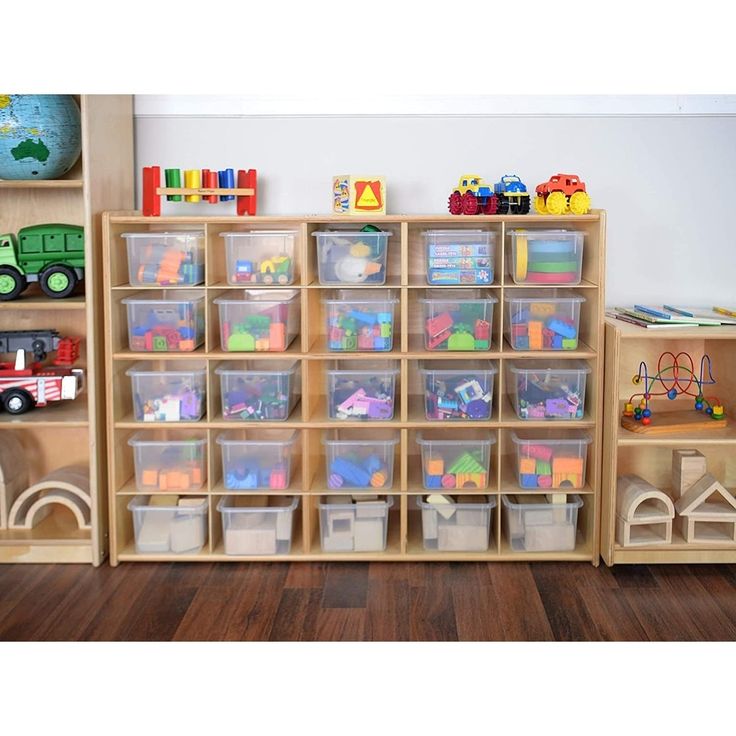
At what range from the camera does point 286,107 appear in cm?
348

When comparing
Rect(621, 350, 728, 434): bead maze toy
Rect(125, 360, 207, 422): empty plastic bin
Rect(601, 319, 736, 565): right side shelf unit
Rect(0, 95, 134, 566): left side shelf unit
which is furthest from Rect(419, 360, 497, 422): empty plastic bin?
Rect(0, 95, 134, 566): left side shelf unit

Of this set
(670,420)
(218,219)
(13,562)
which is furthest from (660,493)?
(13,562)

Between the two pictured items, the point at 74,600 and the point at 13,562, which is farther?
the point at 13,562

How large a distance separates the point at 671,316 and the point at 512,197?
69cm

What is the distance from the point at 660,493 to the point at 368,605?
1119mm

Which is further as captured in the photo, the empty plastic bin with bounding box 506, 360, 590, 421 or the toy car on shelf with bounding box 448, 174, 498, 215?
the empty plastic bin with bounding box 506, 360, 590, 421

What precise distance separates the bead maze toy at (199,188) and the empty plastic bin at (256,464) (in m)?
0.85

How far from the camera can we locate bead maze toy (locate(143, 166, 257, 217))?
10.7ft

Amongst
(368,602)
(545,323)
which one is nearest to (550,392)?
(545,323)

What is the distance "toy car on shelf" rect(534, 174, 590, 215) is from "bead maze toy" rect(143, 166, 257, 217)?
41.1 inches

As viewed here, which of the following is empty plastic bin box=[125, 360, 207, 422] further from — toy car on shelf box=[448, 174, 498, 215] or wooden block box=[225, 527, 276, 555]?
toy car on shelf box=[448, 174, 498, 215]

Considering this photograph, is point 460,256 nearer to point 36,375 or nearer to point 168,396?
point 168,396

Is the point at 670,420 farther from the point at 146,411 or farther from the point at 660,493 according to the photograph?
the point at 146,411

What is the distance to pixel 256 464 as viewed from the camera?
10.9 feet
